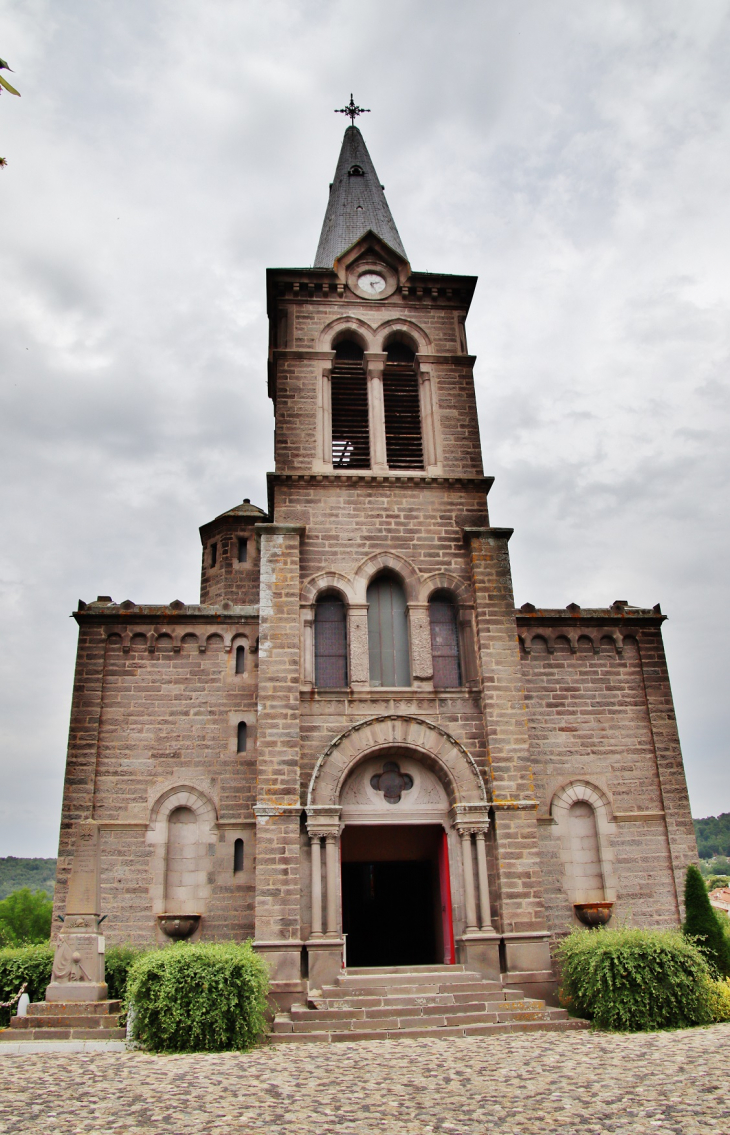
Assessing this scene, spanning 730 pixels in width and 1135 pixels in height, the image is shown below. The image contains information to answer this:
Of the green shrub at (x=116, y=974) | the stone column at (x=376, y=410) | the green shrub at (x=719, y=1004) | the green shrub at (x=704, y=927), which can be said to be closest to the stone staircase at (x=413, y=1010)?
the green shrub at (x=719, y=1004)

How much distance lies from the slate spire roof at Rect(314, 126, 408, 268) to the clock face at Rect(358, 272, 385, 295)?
1188mm

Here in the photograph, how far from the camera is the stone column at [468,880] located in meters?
14.6

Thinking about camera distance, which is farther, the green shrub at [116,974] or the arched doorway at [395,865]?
the arched doorway at [395,865]

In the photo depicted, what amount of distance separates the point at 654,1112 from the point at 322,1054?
471 cm

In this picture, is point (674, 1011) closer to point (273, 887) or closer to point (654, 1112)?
point (654, 1112)

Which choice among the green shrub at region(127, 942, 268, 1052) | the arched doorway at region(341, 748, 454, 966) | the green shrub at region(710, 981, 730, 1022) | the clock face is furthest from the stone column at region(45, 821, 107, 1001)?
the clock face

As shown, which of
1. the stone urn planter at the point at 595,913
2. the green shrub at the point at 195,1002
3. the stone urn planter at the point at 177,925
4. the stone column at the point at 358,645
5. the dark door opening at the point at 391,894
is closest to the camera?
the green shrub at the point at 195,1002

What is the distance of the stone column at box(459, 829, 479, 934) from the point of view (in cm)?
1459

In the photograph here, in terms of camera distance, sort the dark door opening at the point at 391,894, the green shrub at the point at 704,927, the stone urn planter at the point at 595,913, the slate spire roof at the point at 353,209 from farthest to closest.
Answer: the slate spire roof at the point at 353,209 < the dark door opening at the point at 391,894 < the stone urn planter at the point at 595,913 < the green shrub at the point at 704,927

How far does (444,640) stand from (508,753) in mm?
2691

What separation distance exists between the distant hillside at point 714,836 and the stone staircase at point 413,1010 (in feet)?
315

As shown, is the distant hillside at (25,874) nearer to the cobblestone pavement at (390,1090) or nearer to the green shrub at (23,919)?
the green shrub at (23,919)

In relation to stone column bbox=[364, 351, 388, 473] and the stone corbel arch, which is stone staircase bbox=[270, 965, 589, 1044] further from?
stone column bbox=[364, 351, 388, 473]

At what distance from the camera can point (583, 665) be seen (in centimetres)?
1827
